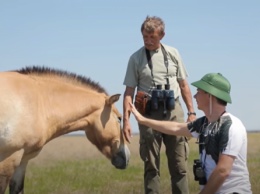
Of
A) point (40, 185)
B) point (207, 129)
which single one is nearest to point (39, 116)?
point (207, 129)

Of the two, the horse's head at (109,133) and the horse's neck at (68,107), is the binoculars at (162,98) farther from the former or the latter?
the horse's neck at (68,107)

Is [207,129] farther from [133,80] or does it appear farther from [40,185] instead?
[40,185]

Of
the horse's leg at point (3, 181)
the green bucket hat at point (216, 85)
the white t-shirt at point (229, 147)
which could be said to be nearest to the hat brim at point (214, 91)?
the green bucket hat at point (216, 85)

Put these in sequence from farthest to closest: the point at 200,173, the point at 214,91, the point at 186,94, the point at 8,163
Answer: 1. the point at 186,94
2. the point at 8,163
3. the point at 200,173
4. the point at 214,91

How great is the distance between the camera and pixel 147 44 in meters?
6.84

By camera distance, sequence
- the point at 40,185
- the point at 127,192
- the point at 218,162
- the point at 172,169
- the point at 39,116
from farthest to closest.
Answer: the point at 40,185 → the point at 127,192 → the point at 172,169 → the point at 39,116 → the point at 218,162

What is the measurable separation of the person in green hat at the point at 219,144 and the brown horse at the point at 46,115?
2.55 m

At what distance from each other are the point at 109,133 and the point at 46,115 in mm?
1016

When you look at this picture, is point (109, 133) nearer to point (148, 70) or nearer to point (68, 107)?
point (68, 107)

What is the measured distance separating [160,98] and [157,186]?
1.21m

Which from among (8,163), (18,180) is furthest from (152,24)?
(18,180)

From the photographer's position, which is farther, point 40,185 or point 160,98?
point 40,185

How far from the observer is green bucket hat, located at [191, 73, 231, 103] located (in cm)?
450

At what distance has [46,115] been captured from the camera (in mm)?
6738
